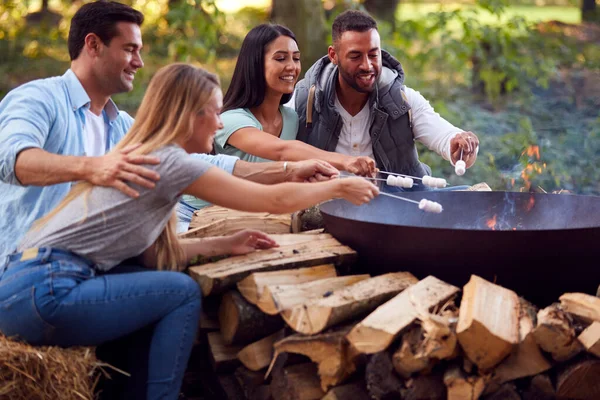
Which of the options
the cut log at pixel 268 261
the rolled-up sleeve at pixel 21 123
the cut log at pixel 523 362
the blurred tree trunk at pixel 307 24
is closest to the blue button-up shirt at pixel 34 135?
the rolled-up sleeve at pixel 21 123

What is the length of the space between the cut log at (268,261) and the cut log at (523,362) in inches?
30.6

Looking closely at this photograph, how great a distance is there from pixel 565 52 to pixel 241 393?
22.8 feet

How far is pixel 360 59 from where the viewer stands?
3832 millimetres

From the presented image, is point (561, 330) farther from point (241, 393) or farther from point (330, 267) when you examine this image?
point (241, 393)

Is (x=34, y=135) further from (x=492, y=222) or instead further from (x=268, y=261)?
(x=492, y=222)

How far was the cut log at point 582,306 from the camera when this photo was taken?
2.39m

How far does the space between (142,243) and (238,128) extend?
1223 mm

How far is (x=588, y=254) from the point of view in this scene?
2652 mm

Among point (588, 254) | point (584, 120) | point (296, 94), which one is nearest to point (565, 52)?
point (584, 120)

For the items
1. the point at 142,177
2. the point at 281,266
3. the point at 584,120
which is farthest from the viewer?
the point at 584,120

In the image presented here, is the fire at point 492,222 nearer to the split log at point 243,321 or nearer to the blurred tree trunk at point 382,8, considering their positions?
the split log at point 243,321

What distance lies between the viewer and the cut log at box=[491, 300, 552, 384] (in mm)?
2328

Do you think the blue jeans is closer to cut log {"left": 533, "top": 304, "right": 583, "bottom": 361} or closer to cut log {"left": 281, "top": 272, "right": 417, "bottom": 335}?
cut log {"left": 281, "top": 272, "right": 417, "bottom": 335}

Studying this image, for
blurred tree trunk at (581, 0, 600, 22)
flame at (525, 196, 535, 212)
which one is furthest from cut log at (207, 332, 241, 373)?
blurred tree trunk at (581, 0, 600, 22)
